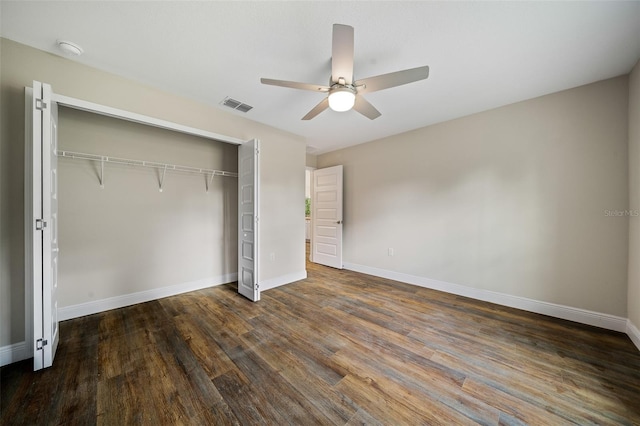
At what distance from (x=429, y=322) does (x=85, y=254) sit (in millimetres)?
4055

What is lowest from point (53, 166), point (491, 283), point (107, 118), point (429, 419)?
point (429, 419)

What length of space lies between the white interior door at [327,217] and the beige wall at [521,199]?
96 cm

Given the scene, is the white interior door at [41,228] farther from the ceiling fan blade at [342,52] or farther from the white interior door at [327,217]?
the white interior door at [327,217]

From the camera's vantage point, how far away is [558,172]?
2590 mm

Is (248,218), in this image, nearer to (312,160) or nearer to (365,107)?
(365,107)

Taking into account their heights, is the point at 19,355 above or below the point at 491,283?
below

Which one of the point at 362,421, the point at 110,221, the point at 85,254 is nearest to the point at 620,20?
the point at 362,421

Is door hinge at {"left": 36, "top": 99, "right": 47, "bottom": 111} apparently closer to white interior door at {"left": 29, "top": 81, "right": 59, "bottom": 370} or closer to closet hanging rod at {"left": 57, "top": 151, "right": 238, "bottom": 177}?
white interior door at {"left": 29, "top": 81, "right": 59, "bottom": 370}

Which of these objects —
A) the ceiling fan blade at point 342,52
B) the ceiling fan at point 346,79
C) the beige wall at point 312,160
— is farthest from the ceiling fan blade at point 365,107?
the beige wall at point 312,160

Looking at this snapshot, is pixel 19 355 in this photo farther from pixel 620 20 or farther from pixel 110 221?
pixel 620 20

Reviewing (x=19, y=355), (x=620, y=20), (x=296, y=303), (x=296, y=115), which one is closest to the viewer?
(x=620, y=20)

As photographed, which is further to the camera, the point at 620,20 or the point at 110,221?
the point at 110,221

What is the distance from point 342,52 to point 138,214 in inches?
122

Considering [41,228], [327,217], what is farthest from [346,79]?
[327,217]
